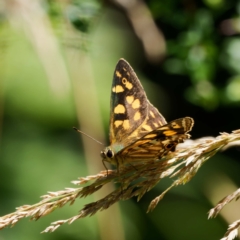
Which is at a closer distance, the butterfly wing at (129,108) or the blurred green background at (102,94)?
the butterfly wing at (129,108)

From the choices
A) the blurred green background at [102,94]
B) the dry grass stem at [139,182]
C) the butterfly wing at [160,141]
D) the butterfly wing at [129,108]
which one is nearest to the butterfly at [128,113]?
the butterfly wing at [129,108]

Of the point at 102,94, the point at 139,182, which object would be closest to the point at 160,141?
the point at 139,182

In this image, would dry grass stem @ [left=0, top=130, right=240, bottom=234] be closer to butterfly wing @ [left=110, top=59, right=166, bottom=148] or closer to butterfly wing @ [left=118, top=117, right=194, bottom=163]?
butterfly wing @ [left=118, top=117, right=194, bottom=163]

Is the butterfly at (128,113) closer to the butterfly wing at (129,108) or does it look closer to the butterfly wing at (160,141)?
the butterfly wing at (129,108)

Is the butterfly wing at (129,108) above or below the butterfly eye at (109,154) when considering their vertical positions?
above

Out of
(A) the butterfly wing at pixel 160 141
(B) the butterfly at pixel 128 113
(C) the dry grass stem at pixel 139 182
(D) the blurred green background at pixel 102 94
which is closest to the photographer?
(C) the dry grass stem at pixel 139 182

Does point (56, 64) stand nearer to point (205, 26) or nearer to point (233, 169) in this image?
point (205, 26)
